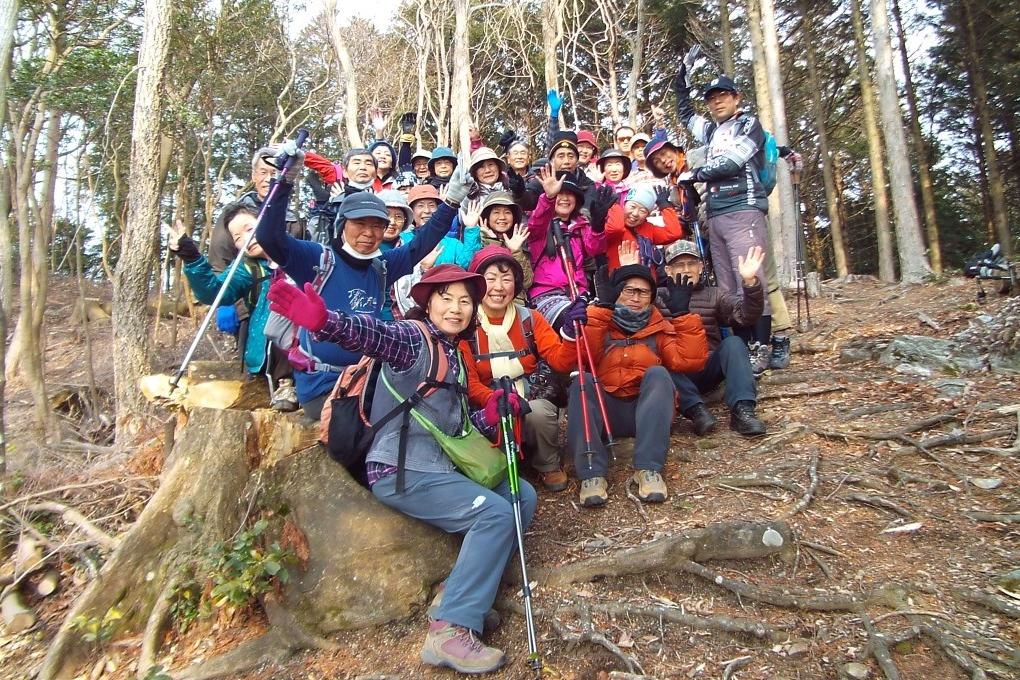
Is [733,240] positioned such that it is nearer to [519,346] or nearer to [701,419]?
[701,419]

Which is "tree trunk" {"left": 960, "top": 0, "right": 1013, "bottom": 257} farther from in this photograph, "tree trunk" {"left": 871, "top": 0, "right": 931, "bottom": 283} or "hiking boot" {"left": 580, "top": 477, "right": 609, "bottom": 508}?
"hiking boot" {"left": 580, "top": 477, "right": 609, "bottom": 508}

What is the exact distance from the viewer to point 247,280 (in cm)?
482

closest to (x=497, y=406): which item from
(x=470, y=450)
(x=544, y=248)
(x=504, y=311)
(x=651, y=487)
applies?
(x=470, y=450)

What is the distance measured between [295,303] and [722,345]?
12.0 ft

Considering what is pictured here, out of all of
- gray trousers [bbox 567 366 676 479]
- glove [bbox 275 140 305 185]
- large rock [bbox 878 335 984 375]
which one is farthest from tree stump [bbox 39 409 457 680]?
large rock [bbox 878 335 984 375]

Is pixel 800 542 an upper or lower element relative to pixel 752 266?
lower

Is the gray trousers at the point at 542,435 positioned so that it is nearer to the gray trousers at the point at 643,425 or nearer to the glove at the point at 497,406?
the gray trousers at the point at 643,425

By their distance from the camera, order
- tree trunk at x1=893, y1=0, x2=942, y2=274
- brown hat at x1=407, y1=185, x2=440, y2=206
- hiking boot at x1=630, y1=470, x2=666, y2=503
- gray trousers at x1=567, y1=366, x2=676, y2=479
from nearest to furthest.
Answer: hiking boot at x1=630, y1=470, x2=666, y2=503, gray trousers at x1=567, y1=366, x2=676, y2=479, brown hat at x1=407, y1=185, x2=440, y2=206, tree trunk at x1=893, y1=0, x2=942, y2=274

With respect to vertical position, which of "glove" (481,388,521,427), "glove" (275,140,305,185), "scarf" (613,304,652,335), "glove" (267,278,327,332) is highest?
"glove" (275,140,305,185)

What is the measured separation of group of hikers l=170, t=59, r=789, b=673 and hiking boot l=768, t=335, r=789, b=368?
0.03 meters

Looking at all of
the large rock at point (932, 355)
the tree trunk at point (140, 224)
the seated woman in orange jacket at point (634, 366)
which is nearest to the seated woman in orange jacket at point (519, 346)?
the seated woman in orange jacket at point (634, 366)

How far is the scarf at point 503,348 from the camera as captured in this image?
14.6 ft

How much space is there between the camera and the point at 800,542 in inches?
140

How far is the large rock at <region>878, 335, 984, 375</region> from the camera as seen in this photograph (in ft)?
17.9
